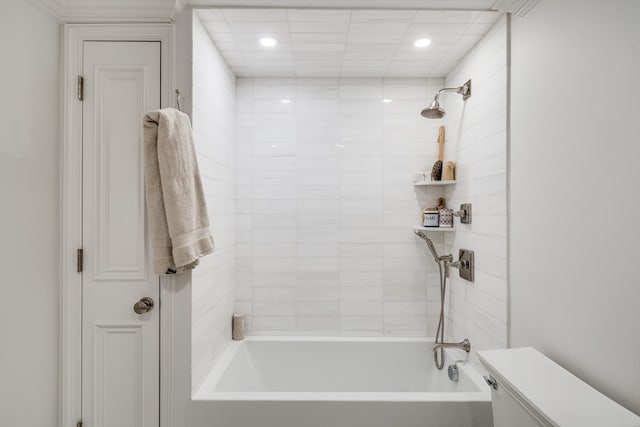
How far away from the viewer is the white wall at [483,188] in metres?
1.49

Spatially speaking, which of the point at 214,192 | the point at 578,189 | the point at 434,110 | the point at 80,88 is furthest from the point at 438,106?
the point at 80,88

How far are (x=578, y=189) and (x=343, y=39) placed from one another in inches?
52.0

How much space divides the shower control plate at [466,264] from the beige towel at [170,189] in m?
1.43

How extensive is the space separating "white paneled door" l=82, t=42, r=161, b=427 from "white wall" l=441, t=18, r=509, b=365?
1.58 m

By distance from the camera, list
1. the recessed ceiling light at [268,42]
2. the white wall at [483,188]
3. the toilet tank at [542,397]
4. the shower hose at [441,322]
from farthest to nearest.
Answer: the shower hose at [441,322] < the recessed ceiling light at [268,42] < the white wall at [483,188] < the toilet tank at [542,397]

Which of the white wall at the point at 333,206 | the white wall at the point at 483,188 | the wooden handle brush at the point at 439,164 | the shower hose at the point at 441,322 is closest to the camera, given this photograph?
the white wall at the point at 483,188

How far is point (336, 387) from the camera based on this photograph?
208cm

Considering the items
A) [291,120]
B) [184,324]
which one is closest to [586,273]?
[184,324]

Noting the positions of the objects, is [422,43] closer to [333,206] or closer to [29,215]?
[333,206]

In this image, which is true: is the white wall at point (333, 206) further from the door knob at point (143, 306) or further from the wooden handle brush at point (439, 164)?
the door knob at point (143, 306)

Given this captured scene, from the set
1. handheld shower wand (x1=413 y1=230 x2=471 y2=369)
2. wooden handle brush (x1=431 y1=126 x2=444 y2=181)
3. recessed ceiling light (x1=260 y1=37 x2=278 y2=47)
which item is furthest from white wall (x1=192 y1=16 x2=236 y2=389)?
wooden handle brush (x1=431 y1=126 x2=444 y2=181)

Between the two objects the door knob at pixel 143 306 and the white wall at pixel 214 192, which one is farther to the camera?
the white wall at pixel 214 192

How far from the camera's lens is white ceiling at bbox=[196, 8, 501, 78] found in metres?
1.53

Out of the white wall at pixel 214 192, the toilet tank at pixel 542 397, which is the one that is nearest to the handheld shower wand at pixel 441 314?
the toilet tank at pixel 542 397
